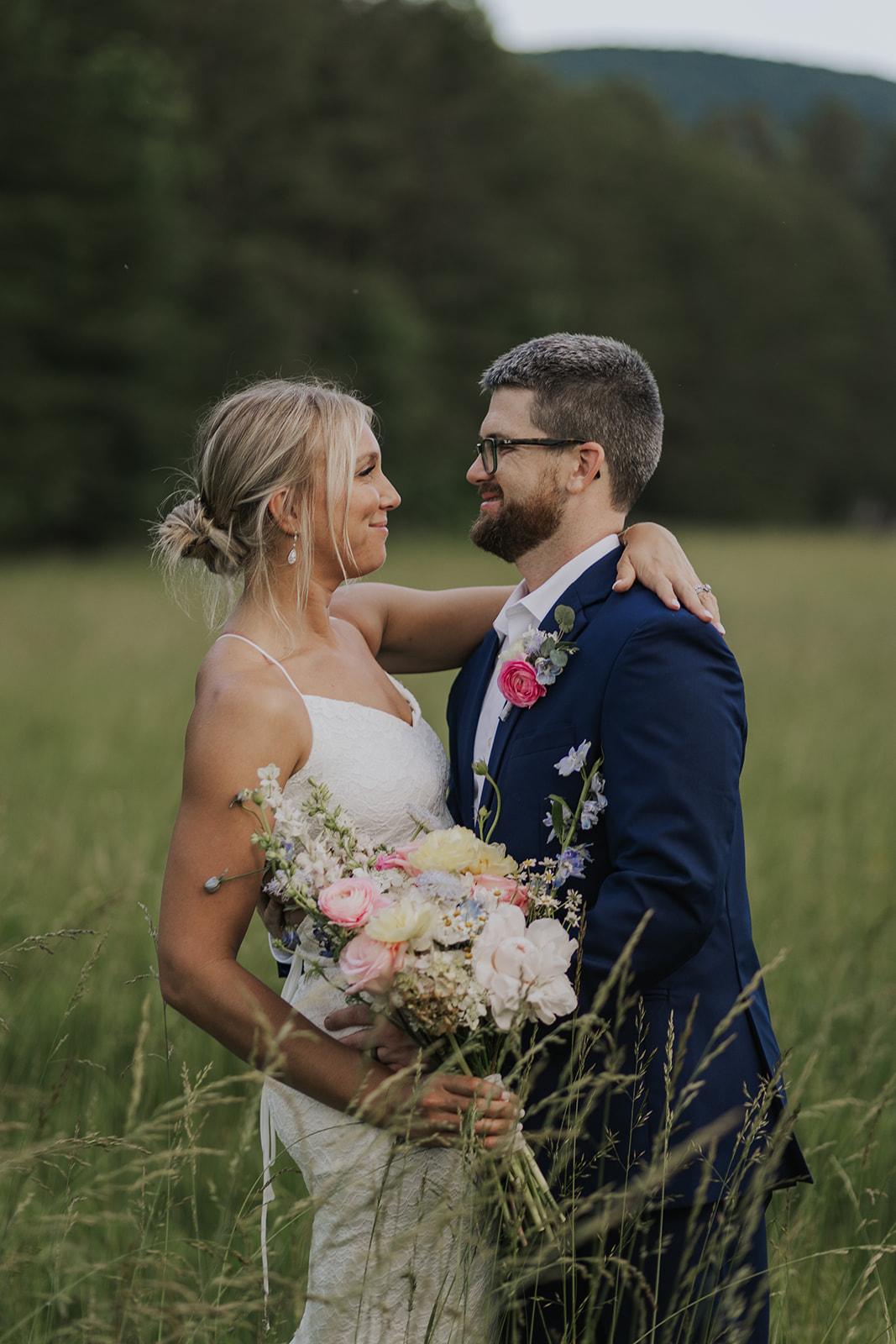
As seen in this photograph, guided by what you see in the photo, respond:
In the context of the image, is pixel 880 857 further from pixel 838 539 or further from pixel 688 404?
pixel 688 404

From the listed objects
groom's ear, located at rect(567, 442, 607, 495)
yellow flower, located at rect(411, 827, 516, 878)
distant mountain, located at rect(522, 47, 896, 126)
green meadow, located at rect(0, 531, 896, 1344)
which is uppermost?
distant mountain, located at rect(522, 47, 896, 126)

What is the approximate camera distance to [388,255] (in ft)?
139

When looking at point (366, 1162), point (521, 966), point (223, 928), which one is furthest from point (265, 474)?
point (366, 1162)

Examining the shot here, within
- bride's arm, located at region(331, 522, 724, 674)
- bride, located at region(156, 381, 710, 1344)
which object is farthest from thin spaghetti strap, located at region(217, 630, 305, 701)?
bride's arm, located at region(331, 522, 724, 674)

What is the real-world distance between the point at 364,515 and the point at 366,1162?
5.00ft

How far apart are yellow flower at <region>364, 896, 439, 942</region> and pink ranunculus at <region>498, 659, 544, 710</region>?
768 millimetres

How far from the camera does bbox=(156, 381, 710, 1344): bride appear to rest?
7.98 feet

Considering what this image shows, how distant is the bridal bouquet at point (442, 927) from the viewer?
81.8 inches

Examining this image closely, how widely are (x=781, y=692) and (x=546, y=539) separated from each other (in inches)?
429

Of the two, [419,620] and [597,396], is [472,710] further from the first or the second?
[597,396]

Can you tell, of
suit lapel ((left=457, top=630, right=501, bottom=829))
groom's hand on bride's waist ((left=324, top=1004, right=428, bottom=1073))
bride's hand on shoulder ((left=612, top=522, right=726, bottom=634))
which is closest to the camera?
groom's hand on bride's waist ((left=324, top=1004, right=428, bottom=1073))

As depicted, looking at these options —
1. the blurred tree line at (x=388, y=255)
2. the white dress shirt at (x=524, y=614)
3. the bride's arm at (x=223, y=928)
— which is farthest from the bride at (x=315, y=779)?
the blurred tree line at (x=388, y=255)

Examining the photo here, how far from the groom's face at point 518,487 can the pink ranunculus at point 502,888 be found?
1004mm

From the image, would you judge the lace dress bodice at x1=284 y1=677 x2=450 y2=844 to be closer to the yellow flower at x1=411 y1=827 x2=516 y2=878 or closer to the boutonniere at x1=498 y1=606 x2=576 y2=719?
the boutonniere at x1=498 y1=606 x2=576 y2=719
